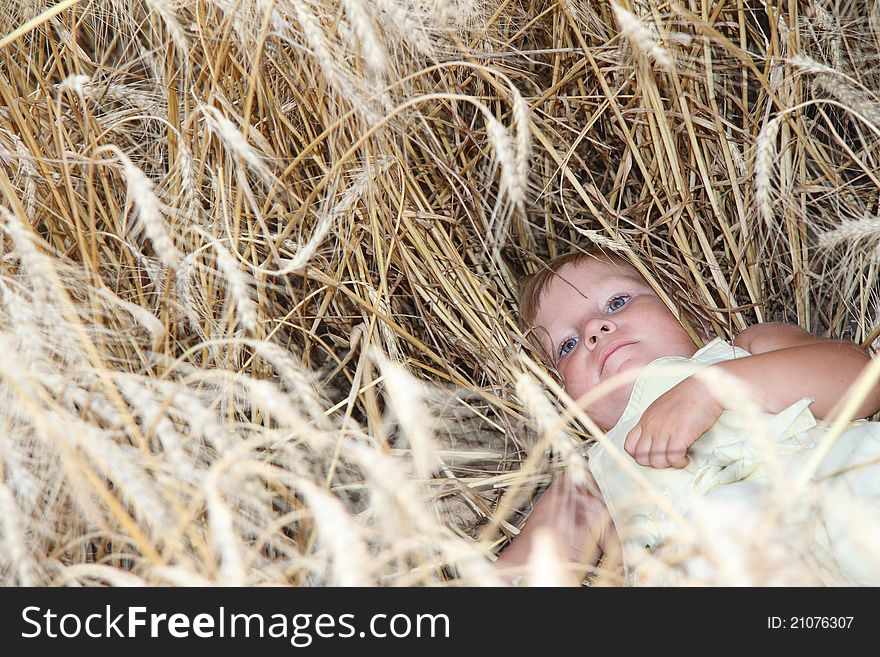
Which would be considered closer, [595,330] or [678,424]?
[678,424]

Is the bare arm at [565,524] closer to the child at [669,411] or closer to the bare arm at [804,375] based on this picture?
the child at [669,411]

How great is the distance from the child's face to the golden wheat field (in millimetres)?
50

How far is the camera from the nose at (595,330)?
1124 mm

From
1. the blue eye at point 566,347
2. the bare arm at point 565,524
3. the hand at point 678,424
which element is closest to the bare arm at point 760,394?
the hand at point 678,424

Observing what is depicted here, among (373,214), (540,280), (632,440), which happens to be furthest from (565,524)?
(373,214)

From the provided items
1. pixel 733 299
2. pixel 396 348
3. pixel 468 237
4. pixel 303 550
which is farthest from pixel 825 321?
pixel 303 550

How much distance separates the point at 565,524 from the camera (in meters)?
1.05

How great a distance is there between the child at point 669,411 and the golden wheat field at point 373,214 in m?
0.07

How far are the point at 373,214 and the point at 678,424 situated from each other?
1.57 ft

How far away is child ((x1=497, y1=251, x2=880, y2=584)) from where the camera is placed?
3.01ft

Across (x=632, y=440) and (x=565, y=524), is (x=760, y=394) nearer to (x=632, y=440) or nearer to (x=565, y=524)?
(x=632, y=440)

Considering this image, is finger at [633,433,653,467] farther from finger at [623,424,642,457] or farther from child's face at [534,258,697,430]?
child's face at [534,258,697,430]
